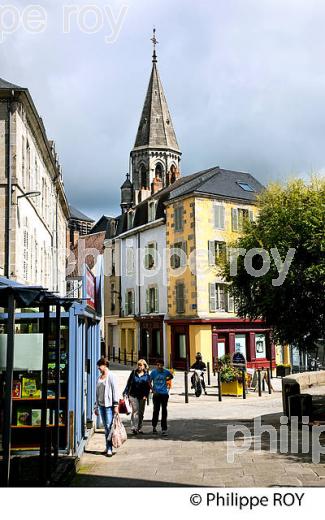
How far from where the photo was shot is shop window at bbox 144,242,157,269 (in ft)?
119

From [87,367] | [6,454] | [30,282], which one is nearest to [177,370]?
[30,282]

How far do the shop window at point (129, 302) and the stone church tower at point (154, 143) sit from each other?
3240 centimetres

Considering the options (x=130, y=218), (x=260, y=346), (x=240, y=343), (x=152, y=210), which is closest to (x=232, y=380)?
(x=240, y=343)

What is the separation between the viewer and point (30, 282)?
18.8 meters

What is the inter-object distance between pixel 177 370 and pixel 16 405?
24350 mm

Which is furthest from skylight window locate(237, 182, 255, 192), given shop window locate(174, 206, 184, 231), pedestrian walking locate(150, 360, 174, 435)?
pedestrian walking locate(150, 360, 174, 435)

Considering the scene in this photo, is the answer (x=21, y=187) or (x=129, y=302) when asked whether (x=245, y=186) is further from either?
(x=21, y=187)

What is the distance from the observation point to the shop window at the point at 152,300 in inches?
1407

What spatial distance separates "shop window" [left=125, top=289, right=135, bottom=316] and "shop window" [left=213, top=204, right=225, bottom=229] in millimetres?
9286

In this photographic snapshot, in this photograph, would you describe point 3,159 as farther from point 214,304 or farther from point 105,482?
point 214,304

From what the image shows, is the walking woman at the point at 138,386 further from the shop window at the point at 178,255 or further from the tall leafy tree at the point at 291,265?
the shop window at the point at 178,255

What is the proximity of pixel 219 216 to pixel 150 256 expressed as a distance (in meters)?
6.25

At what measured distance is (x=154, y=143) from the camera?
70625 millimetres

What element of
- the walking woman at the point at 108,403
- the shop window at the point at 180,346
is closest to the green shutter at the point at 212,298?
the shop window at the point at 180,346
